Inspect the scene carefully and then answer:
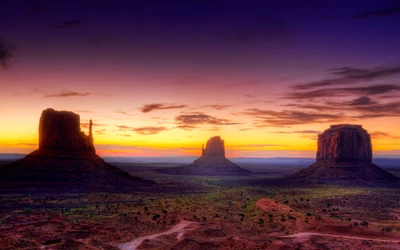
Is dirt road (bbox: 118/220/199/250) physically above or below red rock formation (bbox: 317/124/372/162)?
below

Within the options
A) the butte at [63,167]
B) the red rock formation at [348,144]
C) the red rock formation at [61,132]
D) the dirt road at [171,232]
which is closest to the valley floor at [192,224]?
the dirt road at [171,232]

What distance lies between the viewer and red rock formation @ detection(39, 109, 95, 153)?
96.4m

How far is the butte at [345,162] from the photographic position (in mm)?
115750

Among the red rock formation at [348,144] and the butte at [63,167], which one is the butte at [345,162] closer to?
the red rock formation at [348,144]

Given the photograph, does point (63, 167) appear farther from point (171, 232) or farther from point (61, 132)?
point (171, 232)

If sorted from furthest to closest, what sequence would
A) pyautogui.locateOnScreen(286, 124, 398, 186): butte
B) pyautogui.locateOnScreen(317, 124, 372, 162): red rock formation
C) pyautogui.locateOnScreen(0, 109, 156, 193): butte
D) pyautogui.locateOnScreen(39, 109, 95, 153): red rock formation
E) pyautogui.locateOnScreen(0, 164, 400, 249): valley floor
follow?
pyautogui.locateOnScreen(317, 124, 372, 162): red rock formation
pyautogui.locateOnScreen(286, 124, 398, 186): butte
pyautogui.locateOnScreen(39, 109, 95, 153): red rock formation
pyautogui.locateOnScreen(0, 109, 156, 193): butte
pyautogui.locateOnScreen(0, 164, 400, 249): valley floor

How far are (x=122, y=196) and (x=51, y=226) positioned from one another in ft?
109

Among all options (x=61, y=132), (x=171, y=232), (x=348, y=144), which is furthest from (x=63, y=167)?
(x=348, y=144)

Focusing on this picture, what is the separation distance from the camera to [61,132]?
320ft

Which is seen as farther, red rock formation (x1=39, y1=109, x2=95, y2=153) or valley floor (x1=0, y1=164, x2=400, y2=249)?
red rock formation (x1=39, y1=109, x2=95, y2=153)

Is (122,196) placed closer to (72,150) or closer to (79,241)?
(72,150)

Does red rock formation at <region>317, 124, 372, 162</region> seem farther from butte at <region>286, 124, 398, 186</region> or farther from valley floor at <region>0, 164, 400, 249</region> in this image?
valley floor at <region>0, 164, 400, 249</region>

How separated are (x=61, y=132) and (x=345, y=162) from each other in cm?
10726

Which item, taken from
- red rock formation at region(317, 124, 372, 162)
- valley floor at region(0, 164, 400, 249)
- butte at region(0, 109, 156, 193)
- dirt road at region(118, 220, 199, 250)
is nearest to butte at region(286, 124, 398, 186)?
red rock formation at region(317, 124, 372, 162)
